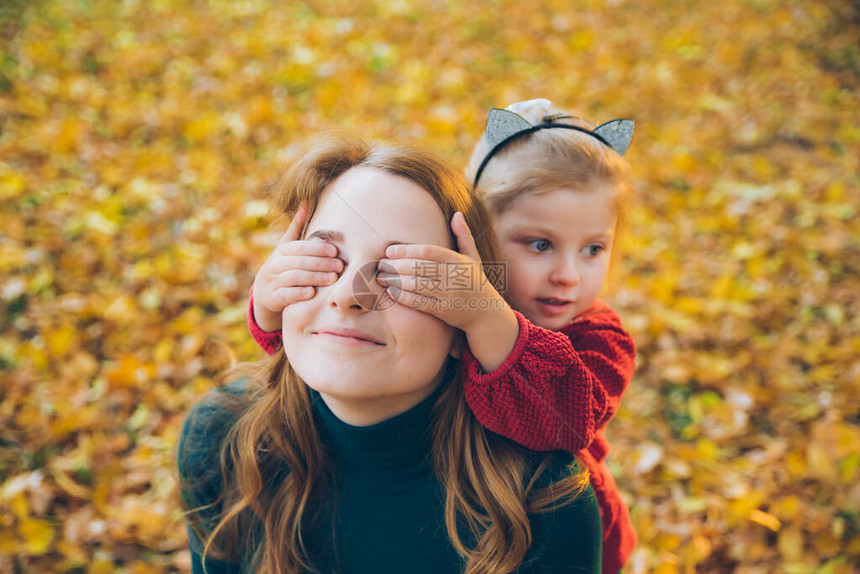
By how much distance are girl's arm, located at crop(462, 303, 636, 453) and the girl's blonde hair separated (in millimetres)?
392

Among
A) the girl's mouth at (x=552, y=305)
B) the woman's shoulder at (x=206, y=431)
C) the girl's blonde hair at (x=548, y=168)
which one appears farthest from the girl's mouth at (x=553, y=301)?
the woman's shoulder at (x=206, y=431)

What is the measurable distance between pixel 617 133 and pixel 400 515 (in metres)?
1.13

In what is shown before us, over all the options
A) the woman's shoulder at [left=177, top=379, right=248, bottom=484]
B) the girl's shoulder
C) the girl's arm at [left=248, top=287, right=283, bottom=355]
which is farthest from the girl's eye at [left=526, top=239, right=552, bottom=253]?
the woman's shoulder at [left=177, top=379, right=248, bottom=484]

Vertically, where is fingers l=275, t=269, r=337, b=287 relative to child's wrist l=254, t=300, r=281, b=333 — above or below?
above

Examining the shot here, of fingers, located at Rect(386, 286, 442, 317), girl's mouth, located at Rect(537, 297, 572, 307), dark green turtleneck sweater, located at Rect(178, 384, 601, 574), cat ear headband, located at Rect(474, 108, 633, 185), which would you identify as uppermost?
cat ear headband, located at Rect(474, 108, 633, 185)

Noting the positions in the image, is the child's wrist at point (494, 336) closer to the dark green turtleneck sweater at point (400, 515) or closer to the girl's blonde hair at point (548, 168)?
the dark green turtleneck sweater at point (400, 515)

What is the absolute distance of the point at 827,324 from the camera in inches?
125

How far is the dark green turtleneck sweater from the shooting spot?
1.42 m

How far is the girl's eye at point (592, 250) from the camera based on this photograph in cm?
160

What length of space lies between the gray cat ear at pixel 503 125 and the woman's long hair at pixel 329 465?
0.26 metres

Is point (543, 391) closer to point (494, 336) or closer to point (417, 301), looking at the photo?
point (494, 336)

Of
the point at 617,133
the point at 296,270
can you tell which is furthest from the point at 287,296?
the point at 617,133

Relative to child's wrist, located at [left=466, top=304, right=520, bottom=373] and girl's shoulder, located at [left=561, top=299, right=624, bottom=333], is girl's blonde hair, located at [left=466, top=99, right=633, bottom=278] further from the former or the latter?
child's wrist, located at [left=466, top=304, right=520, bottom=373]

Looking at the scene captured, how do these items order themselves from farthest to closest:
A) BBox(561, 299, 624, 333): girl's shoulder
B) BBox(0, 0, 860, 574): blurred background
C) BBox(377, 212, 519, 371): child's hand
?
BBox(0, 0, 860, 574): blurred background → BBox(561, 299, 624, 333): girl's shoulder → BBox(377, 212, 519, 371): child's hand
